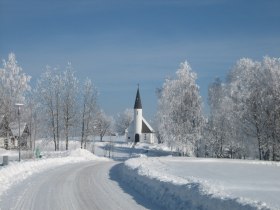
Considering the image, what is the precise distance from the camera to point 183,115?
54000 mm

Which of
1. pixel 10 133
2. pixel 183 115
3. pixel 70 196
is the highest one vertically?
pixel 183 115

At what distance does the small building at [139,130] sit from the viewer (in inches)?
3538

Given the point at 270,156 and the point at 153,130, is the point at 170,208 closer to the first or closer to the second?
the point at 270,156

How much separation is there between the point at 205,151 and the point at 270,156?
1008 centimetres

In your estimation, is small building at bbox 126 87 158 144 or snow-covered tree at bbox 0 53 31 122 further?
small building at bbox 126 87 158 144

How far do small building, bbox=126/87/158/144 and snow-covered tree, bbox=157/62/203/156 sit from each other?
3406 cm

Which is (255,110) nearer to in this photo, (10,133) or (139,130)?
(10,133)

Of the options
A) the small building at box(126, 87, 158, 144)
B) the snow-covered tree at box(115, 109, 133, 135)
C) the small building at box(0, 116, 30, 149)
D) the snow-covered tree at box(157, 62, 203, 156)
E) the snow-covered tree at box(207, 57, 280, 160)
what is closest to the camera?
the snow-covered tree at box(207, 57, 280, 160)

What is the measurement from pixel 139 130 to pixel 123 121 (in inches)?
2419

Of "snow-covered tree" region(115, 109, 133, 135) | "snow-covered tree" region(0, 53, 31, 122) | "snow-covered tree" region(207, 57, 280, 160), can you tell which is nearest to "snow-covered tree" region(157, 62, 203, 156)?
"snow-covered tree" region(207, 57, 280, 160)

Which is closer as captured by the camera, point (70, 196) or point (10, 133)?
point (70, 196)

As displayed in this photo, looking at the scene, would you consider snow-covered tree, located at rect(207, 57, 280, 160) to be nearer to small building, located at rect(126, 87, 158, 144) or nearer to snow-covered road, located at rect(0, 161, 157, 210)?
snow-covered road, located at rect(0, 161, 157, 210)

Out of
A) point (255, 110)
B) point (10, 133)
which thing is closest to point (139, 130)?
point (10, 133)

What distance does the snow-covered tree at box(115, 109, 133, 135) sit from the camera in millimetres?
146750
